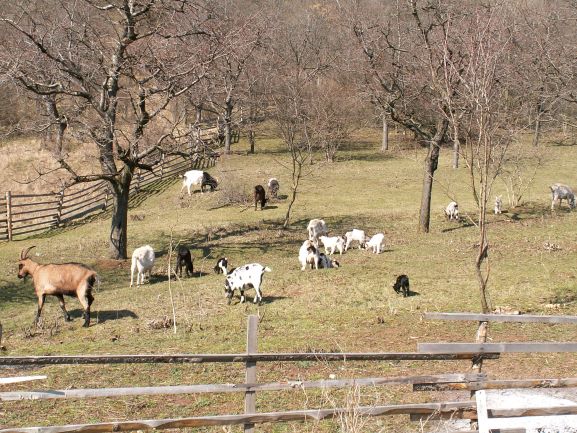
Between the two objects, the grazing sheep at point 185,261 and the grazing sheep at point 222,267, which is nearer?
the grazing sheep at point 222,267

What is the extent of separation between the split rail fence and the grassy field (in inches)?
19.4

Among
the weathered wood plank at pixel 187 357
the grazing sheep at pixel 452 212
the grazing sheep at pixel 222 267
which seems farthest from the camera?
the grazing sheep at pixel 452 212

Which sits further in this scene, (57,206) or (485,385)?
(57,206)

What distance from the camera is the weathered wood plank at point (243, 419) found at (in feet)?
22.2

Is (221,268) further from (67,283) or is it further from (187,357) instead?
(187,357)

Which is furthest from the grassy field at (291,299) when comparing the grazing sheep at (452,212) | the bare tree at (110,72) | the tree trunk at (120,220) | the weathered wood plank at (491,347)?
the bare tree at (110,72)

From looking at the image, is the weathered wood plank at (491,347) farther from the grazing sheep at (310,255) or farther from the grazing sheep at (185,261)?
the grazing sheep at (185,261)

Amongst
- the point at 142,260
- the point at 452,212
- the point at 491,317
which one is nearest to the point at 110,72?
the point at 142,260

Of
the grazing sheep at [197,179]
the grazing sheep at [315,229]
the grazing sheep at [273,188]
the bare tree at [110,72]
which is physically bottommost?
the grazing sheep at [315,229]

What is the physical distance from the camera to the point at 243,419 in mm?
7398

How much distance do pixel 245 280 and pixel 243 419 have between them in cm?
1001

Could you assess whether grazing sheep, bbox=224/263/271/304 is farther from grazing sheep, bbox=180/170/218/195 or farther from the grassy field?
grazing sheep, bbox=180/170/218/195

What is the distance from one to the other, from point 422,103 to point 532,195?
7900 millimetres

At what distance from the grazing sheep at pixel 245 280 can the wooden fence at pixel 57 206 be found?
1073cm
